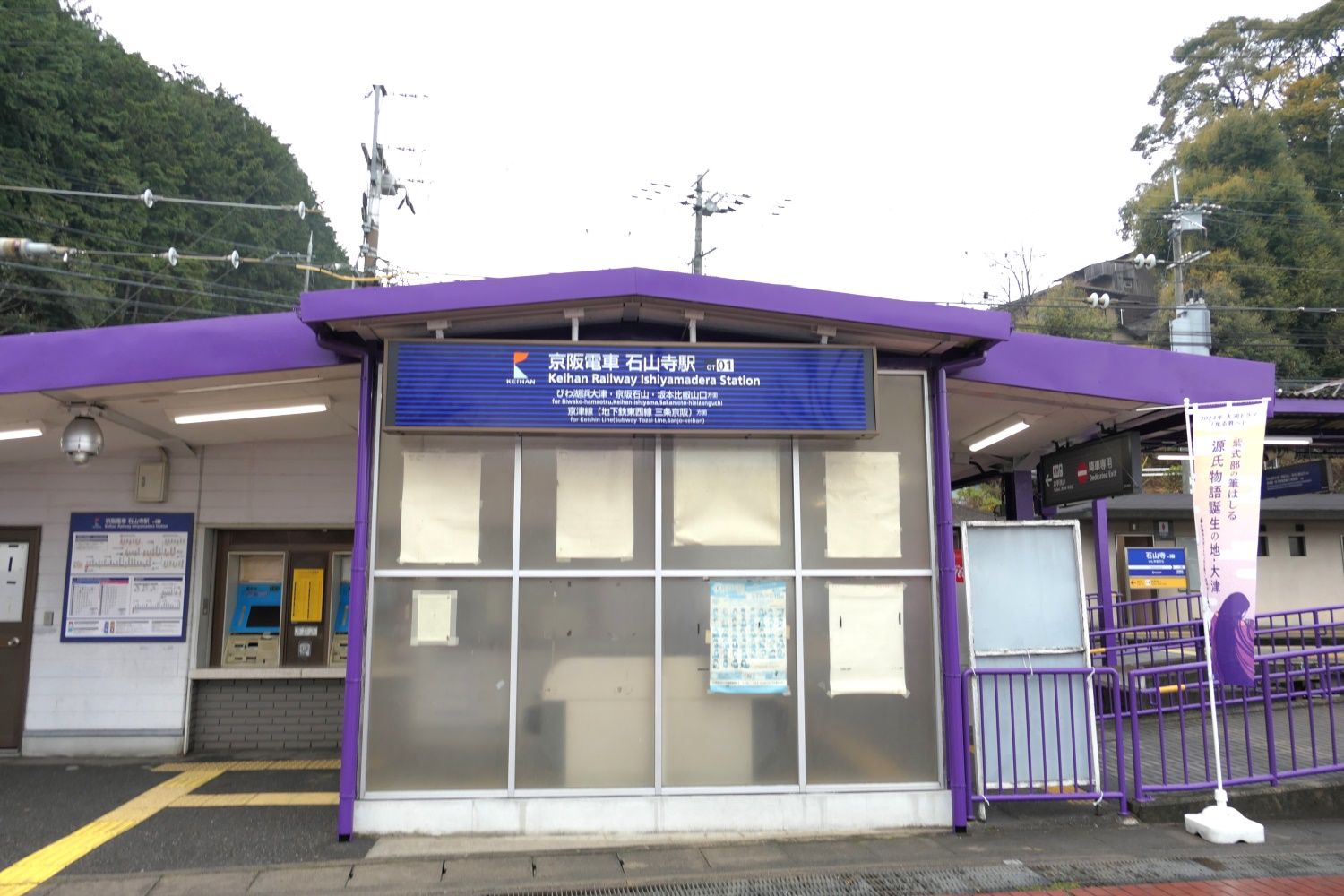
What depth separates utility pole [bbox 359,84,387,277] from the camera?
2141 cm

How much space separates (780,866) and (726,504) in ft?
8.20

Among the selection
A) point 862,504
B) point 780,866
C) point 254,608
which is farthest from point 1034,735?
point 254,608

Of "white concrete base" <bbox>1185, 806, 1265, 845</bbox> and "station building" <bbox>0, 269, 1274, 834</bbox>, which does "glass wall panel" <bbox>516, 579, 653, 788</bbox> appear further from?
"white concrete base" <bbox>1185, 806, 1265, 845</bbox>

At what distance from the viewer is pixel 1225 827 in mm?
6410

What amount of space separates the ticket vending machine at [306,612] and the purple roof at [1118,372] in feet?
22.2

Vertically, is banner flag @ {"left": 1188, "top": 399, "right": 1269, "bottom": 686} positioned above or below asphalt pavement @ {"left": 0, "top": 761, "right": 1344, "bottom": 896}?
above

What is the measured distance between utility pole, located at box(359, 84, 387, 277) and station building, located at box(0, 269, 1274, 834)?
48.7 feet

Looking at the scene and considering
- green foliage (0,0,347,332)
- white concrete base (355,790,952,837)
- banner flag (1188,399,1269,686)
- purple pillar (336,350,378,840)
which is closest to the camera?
purple pillar (336,350,378,840)

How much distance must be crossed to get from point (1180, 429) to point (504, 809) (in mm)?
7685

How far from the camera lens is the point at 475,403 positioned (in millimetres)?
6531

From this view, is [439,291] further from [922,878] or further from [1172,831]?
[1172,831]

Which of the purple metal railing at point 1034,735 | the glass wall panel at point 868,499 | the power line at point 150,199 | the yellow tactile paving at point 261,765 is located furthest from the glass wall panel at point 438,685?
the power line at point 150,199

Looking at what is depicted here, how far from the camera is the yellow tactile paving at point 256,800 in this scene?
7230mm

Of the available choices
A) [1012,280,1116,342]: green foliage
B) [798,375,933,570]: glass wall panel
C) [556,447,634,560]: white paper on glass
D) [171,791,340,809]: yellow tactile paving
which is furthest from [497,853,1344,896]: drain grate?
[1012,280,1116,342]: green foliage
